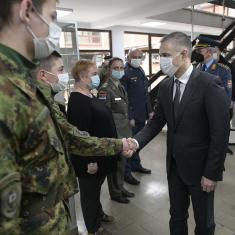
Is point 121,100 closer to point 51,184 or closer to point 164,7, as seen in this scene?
point 51,184

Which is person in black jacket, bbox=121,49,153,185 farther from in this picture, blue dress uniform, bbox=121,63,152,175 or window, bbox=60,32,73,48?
window, bbox=60,32,73,48

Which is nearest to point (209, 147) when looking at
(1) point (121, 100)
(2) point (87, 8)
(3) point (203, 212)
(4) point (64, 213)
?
(3) point (203, 212)

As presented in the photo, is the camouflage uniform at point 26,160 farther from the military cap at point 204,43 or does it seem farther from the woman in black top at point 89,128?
the military cap at point 204,43

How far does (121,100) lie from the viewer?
2.59m

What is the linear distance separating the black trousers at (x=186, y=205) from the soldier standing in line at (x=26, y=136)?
0.93 metres

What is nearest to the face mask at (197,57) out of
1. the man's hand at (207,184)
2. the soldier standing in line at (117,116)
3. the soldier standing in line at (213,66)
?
the soldier standing in line at (213,66)

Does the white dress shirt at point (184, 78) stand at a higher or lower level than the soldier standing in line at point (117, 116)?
higher

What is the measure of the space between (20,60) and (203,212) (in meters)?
1.36

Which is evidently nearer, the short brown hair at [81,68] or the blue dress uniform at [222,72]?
the short brown hair at [81,68]

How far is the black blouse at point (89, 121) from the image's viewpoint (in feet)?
5.62

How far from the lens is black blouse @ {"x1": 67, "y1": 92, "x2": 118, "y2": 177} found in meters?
1.71

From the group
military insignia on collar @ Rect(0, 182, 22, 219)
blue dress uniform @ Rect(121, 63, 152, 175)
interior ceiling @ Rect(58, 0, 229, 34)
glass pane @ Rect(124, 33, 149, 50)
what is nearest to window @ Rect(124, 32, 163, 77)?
glass pane @ Rect(124, 33, 149, 50)

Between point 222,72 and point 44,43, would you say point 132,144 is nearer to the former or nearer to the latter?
point 44,43

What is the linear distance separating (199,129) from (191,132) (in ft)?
0.16
